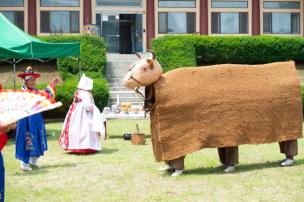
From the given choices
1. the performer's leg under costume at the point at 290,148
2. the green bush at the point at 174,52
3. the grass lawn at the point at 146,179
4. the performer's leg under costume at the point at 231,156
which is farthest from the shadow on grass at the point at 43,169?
the green bush at the point at 174,52

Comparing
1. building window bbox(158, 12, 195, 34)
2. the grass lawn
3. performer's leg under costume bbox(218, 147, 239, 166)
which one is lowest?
the grass lawn

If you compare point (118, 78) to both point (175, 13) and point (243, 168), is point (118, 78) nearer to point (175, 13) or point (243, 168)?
point (175, 13)

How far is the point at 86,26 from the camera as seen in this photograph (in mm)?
28781

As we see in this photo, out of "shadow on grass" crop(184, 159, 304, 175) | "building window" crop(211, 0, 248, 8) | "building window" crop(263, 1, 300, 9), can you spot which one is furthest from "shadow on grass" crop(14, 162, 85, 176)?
"building window" crop(263, 1, 300, 9)

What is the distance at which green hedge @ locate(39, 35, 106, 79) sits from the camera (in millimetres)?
22344

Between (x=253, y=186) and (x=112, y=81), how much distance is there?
16490mm

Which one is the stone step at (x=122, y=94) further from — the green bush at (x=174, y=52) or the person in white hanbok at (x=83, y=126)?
the person in white hanbok at (x=83, y=126)

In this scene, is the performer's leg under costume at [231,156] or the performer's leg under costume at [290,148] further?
the performer's leg under costume at [290,148]

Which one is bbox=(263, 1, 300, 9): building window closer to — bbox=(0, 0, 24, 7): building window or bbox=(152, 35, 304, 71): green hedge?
bbox=(152, 35, 304, 71): green hedge

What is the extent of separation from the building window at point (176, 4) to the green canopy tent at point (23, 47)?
15.6 m

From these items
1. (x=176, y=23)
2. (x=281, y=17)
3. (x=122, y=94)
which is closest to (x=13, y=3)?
(x=176, y=23)

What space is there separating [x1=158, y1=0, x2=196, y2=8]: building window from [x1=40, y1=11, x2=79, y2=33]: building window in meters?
4.47

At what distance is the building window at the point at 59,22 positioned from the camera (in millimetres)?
29516

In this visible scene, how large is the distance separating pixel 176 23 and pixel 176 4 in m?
1.01
